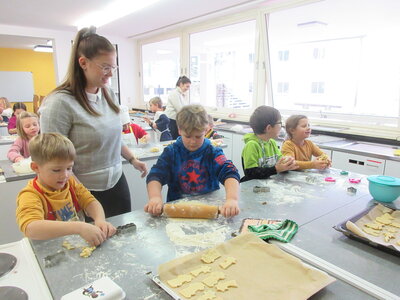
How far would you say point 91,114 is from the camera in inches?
52.8

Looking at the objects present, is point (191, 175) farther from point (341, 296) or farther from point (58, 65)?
point (58, 65)

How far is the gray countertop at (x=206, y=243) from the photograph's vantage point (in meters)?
0.77

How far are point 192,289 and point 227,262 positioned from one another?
14cm

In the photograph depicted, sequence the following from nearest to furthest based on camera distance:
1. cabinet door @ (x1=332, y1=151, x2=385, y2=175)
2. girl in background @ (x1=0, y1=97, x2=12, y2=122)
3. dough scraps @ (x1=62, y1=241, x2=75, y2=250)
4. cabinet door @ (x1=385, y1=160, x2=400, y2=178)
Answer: dough scraps @ (x1=62, y1=241, x2=75, y2=250) < cabinet door @ (x1=385, y1=160, x2=400, y2=178) < cabinet door @ (x1=332, y1=151, x2=385, y2=175) < girl in background @ (x1=0, y1=97, x2=12, y2=122)

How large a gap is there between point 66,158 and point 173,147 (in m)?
0.50

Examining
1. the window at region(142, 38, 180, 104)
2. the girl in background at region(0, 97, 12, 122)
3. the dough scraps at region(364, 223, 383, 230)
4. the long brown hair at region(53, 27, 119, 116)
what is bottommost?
the dough scraps at region(364, 223, 383, 230)

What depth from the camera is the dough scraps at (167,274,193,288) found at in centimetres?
74

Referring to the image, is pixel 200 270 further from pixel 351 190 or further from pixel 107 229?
pixel 351 190

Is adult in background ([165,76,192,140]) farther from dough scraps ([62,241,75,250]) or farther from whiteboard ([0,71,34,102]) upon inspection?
whiteboard ([0,71,34,102])

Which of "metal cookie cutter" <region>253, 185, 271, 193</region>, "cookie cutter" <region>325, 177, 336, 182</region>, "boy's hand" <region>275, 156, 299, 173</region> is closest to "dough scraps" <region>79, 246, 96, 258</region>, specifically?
"metal cookie cutter" <region>253, 185, 271, 193</region>

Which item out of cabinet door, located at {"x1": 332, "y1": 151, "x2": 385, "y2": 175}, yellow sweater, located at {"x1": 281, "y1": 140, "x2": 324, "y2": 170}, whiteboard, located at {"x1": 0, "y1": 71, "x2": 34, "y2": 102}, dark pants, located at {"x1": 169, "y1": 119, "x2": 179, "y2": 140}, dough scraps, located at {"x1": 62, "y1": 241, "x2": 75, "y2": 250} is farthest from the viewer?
whiteboard, located at {"x1": 0, "y1": 71, "x2": 34, "y2": 102}

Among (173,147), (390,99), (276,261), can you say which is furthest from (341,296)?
(390,99)

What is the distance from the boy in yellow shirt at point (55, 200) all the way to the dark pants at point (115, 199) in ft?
0.66

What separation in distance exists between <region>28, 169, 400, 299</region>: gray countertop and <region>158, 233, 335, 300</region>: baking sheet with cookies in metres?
0.04
